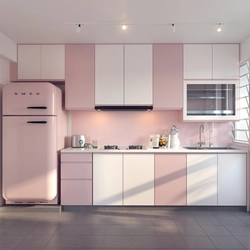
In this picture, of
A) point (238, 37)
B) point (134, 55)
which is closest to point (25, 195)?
point (134, 55)

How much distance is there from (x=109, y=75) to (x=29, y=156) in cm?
160

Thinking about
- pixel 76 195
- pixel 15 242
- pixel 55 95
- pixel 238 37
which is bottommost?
pixel 15 242

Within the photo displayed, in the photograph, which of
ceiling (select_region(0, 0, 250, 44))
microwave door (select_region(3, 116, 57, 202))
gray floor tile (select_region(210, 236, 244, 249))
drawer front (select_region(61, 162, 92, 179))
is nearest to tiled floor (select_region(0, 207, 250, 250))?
gray floor tile (select_region(210, 236, 244, 249))

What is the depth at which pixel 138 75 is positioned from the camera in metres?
3.70

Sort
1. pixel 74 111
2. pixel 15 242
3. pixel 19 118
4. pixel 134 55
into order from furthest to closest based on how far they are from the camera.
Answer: pixel 74 111, pixel 134 55, pixel 19 118, pixel 15 242

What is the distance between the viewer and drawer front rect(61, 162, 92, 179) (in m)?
3.54

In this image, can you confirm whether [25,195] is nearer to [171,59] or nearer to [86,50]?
[86,50]

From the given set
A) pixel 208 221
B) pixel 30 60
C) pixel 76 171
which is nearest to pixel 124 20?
pixel 30 60

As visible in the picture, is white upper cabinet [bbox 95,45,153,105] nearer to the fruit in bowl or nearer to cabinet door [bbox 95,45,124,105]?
cabinet door [bbox 95,45,124,105]

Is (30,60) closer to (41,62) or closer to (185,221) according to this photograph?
(41,62)

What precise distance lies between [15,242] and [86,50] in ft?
8.63

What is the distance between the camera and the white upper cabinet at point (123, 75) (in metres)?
3.70

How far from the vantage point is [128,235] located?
9.05 ft

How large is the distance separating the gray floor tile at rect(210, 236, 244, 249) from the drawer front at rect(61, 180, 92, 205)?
1.70 metres
